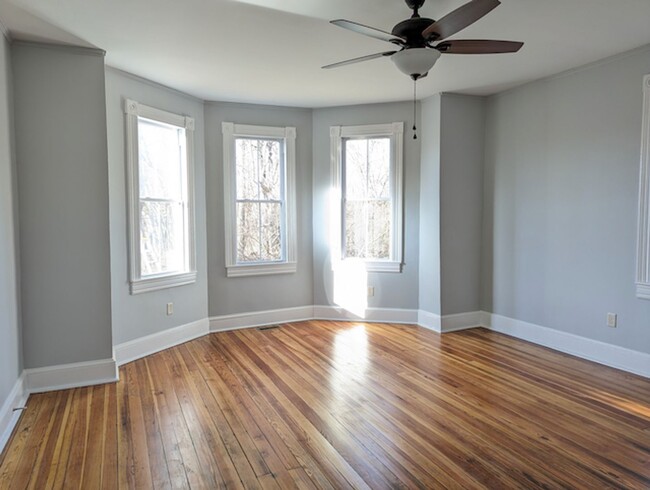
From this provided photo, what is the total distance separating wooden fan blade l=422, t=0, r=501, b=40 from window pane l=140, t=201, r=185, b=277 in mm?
3038

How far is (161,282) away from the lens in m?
4.21

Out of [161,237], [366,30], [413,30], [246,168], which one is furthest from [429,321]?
[366,30]

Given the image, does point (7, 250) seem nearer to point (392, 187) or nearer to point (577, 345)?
point (392, 187)

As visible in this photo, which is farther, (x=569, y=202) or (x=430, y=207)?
(x=430, y=207)

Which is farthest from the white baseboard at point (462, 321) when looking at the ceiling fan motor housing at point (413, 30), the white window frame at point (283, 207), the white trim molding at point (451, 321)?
the ceiling fan motor housing at point (413, 30)

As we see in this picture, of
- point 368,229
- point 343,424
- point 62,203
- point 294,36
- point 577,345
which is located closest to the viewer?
point 343,424

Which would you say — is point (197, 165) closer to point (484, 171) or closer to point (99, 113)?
point (99, 113)

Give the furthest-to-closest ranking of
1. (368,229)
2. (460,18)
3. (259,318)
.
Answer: (368,229) < (259,318) < (460,18)

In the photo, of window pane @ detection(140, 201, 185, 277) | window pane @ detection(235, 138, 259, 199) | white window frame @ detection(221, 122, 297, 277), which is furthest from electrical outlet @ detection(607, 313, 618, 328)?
window pane @ detection(140, 201, 185, 277)

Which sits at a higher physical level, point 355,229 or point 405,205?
point 405,205

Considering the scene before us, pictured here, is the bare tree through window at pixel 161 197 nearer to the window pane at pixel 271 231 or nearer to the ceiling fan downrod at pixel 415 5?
the window pane at pixel 271 231

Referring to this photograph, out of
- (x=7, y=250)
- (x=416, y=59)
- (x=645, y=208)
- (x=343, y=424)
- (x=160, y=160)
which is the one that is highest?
(x=416, y=59)

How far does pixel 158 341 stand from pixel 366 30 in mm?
3435

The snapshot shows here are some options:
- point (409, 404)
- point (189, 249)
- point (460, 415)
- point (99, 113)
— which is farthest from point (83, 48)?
point (460, 415)
